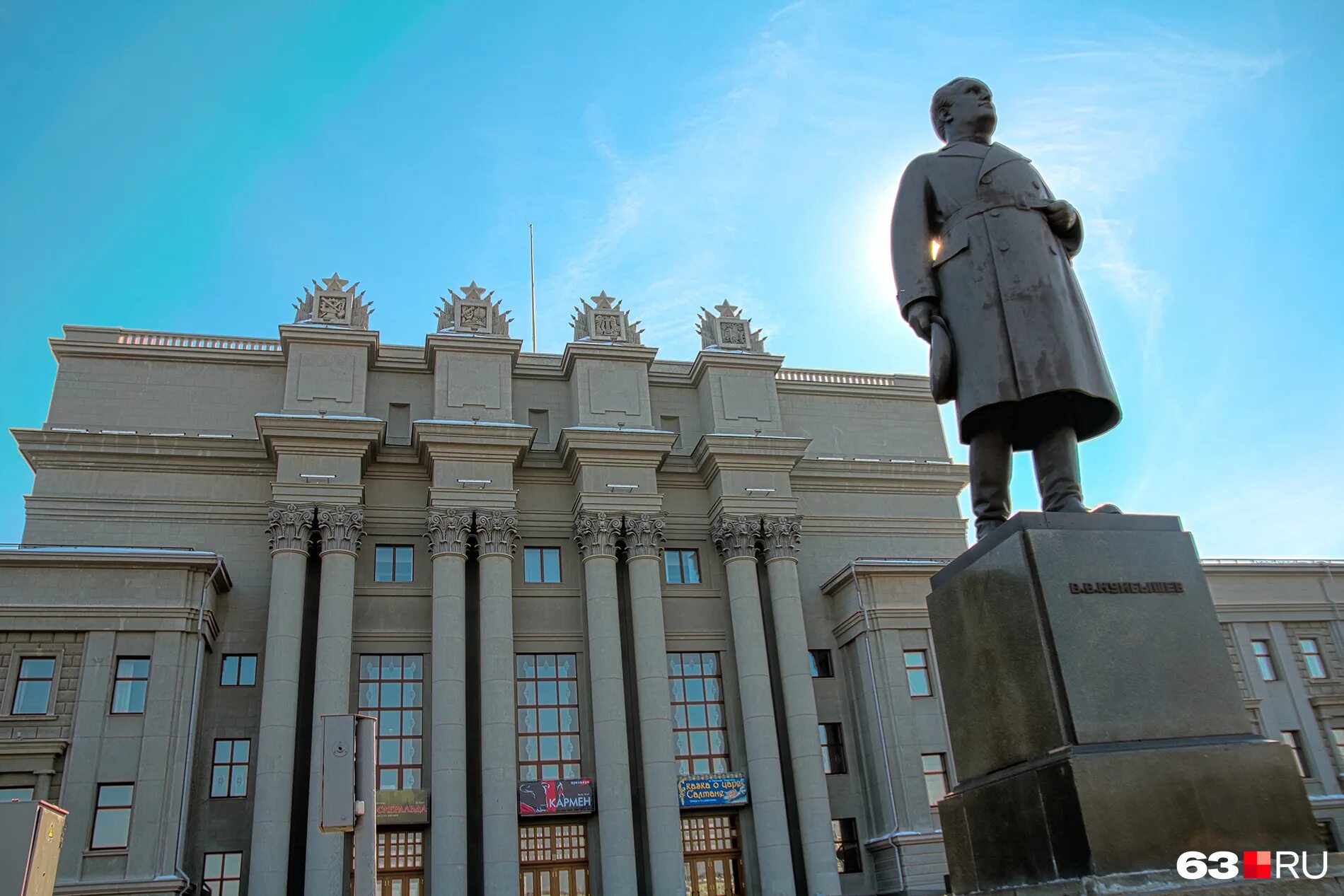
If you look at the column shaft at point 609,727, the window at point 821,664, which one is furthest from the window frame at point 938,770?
the column shaft at point 609,727

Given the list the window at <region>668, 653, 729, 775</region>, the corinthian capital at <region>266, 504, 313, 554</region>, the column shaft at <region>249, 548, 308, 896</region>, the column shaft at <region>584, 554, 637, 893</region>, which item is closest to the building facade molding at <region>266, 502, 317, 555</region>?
the corinthian capital at <region>266, 504, 313, 554</region>

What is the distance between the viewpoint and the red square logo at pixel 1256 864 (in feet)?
19.1

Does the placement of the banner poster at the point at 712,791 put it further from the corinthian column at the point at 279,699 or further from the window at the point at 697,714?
the corinthian column at the point at 279,699

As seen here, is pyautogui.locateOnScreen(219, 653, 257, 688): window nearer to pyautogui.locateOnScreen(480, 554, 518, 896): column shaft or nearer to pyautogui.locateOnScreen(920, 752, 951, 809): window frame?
pyautogui.locateOnScreen(480, 554, 518, 896): column shaft

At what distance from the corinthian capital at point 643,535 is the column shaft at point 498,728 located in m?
3.76

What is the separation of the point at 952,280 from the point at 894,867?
25506mm

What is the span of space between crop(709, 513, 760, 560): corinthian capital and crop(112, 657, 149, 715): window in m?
16.8

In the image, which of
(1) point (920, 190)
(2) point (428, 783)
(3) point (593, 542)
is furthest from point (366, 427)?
(1) point (920, 190)

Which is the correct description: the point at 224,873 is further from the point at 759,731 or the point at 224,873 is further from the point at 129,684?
the point at 759,731

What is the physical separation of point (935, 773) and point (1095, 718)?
87.6 ft

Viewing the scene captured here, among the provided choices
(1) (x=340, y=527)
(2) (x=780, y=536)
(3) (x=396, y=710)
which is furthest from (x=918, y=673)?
(1) (x=340, y=527)

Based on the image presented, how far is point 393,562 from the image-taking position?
32.5 meters

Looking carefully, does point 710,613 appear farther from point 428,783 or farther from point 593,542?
point 428,783

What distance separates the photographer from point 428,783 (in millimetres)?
29062
